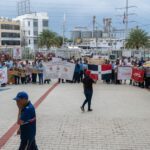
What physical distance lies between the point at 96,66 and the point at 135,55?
97.8 feet

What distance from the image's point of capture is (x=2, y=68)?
24750 mm

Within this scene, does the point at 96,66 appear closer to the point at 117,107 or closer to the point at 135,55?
the point at 117,107

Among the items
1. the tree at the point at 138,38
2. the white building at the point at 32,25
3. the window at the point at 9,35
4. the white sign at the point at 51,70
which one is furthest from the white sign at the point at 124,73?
the white building at the point at 32,25

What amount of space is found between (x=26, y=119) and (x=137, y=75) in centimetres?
1905

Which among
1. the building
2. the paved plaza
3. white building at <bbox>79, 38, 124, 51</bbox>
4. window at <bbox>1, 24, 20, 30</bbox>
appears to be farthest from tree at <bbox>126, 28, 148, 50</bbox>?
the paved plaza

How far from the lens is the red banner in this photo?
80.6 feet

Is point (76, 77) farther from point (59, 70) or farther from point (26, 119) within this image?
point (26, 119)

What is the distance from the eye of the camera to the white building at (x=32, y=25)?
141000mm

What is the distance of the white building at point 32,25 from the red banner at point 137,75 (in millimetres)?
114370

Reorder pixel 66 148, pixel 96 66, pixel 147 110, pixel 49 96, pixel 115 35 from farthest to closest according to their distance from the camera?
1. pixel 115 35
2. pixel 96 66
3. pixel 49 96
4. pixel 147 110
5. pixel 66 148

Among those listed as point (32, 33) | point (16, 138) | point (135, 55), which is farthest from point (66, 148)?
point (32, 33)

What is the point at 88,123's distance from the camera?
12125mm

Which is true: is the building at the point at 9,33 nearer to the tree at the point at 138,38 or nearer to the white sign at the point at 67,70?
the tree at the point at 138,38

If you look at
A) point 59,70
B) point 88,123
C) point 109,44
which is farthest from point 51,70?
point 109,44
